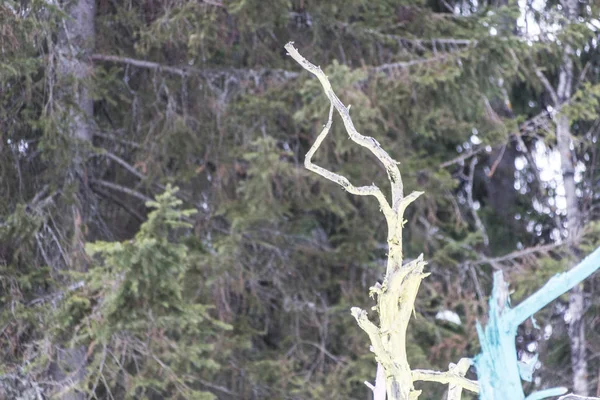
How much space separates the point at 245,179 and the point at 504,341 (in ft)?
19.9

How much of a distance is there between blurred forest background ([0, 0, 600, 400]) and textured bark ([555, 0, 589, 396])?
0.02m

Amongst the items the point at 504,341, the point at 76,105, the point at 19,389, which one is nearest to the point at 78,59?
the point at 76,105

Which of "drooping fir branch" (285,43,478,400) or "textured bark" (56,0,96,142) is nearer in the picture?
"drooping fir branch" (285,43,478,400)

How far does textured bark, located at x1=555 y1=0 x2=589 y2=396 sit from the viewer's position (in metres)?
8.35

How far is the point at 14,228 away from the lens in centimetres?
680

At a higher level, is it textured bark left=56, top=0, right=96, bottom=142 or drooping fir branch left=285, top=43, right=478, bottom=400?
textured bark left=56, top=0, right=96, bottom=142

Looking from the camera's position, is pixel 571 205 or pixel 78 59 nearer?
pixel 78 59

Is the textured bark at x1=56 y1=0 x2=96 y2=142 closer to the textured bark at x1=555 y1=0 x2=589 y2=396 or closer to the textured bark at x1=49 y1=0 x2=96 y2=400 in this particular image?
the textured bark at x1=49 y1=0 x2=96 y2=400

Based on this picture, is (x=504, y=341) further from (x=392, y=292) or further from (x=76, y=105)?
(x=76, y=105)

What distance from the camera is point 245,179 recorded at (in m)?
8.12

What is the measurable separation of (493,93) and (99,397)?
3.75m

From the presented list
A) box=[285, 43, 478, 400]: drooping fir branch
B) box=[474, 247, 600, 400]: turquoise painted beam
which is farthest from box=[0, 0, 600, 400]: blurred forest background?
box=[474, 247, 600, 400]: turquoise painted beam

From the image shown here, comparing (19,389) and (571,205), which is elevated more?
(571,205)

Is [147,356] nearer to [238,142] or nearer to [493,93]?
[238,142]
